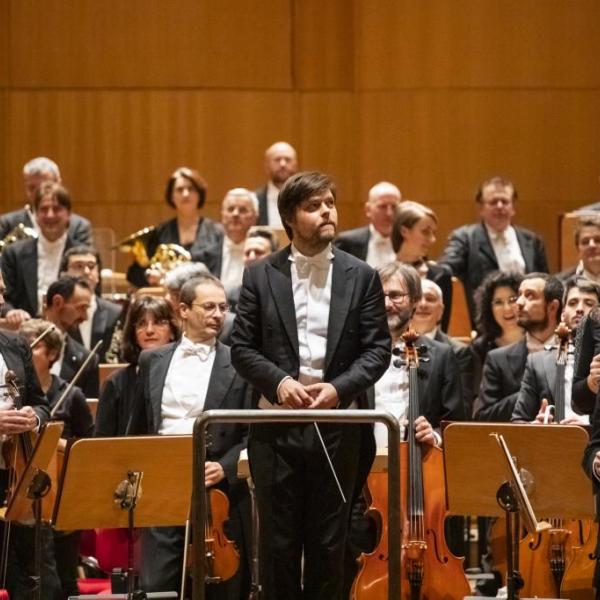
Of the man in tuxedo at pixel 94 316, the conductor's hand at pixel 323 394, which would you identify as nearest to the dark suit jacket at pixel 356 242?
the man in tuxedo at pixel 94 316

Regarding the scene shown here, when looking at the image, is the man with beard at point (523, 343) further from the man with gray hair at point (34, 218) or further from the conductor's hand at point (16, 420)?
the man with gray hair at point (34, 218)

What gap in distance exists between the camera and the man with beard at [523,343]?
554cm

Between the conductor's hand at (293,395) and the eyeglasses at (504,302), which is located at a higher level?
the eyeglasses at (504,302)

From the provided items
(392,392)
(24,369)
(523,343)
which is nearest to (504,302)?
(523,343)

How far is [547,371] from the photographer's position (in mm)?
5031

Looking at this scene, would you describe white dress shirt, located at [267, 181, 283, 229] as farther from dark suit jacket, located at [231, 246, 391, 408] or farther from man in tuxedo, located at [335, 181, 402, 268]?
dark suit jacket, located at [231, 246, 391, 408]

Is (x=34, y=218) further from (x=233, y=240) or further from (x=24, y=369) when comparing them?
(x=24, y=369)

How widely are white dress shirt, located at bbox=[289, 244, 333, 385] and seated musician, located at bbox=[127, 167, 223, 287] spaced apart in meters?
3.62

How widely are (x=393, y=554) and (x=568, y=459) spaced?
1133 millimetres

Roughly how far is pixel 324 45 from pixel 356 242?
2543 mm

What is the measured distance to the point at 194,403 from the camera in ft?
15.8

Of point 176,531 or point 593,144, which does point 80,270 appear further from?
point 593,144

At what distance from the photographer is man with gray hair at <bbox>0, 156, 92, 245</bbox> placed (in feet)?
24.2

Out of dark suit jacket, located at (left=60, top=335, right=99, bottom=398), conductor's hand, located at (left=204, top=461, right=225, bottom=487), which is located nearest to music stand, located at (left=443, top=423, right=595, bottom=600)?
conductor's hand, located at (left=204, top=461, right=225, bottom=487)
